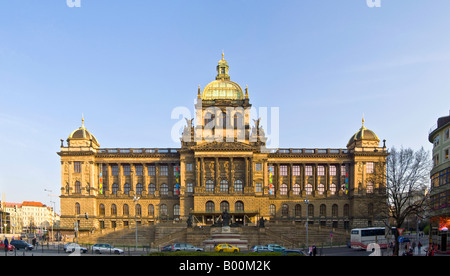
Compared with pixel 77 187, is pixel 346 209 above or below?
below

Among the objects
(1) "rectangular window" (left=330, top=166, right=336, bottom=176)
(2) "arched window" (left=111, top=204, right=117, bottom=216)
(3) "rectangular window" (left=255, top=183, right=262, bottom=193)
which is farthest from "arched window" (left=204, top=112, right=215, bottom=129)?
(1) "rectangular window" (left=330, top=166, right=336, bottom=176)

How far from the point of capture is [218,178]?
326 feet

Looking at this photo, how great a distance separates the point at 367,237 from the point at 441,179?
13.5 m

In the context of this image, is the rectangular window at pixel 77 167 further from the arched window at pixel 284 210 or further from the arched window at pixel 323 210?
the arched window at pixel 323 210

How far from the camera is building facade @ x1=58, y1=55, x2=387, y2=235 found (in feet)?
325

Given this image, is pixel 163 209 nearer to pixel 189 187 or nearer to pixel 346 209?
pixel 189 187

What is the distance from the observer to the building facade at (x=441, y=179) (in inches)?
2399

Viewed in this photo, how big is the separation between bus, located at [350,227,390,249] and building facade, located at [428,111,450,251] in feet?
26.6

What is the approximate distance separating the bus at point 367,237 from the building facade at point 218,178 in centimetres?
2829

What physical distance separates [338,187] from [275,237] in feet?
112

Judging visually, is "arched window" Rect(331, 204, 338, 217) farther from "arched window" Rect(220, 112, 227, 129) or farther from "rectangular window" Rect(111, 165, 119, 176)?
"rectangular window" Rect(111, 165, 119, 176)

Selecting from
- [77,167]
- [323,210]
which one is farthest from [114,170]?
[323,210]

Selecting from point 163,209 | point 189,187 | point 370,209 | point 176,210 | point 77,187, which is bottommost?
point 176,210
